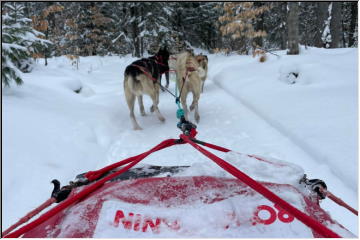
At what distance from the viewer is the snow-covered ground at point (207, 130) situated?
2.60m

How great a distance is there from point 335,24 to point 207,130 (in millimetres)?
9829

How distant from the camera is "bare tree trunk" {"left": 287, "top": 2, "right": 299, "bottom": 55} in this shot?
845 cm

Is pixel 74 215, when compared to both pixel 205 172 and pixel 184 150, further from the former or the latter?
pixel 184 150

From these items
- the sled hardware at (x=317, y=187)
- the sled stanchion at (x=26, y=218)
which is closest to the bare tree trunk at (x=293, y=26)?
the sled hardware at (x=317, y=187)

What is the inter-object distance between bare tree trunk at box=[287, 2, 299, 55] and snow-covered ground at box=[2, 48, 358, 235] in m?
1.80

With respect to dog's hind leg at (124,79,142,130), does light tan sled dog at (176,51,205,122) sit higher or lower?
higher

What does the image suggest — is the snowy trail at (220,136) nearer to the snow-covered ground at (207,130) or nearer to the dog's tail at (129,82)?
the snow-covered ground at (207,130)

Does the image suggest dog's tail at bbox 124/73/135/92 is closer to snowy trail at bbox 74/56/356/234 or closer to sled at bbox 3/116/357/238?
snowy trail at bbox 74/56/356/234

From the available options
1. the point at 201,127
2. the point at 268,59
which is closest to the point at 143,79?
the point at 201,127

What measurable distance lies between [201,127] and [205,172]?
3263mm

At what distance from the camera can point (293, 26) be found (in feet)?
28.1

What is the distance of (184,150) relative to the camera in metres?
3.72

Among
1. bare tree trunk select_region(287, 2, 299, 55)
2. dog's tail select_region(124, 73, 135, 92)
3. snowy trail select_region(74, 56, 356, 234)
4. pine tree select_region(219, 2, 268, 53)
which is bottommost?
snowy trail select_region(74, 56, 356, 234)

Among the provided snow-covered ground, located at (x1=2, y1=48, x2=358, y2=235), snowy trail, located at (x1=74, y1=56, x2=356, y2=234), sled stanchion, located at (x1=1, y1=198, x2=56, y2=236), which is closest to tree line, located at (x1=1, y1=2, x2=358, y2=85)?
snow-covered ground, located at (x1=2, y1=48, x2=358, y2=235)
